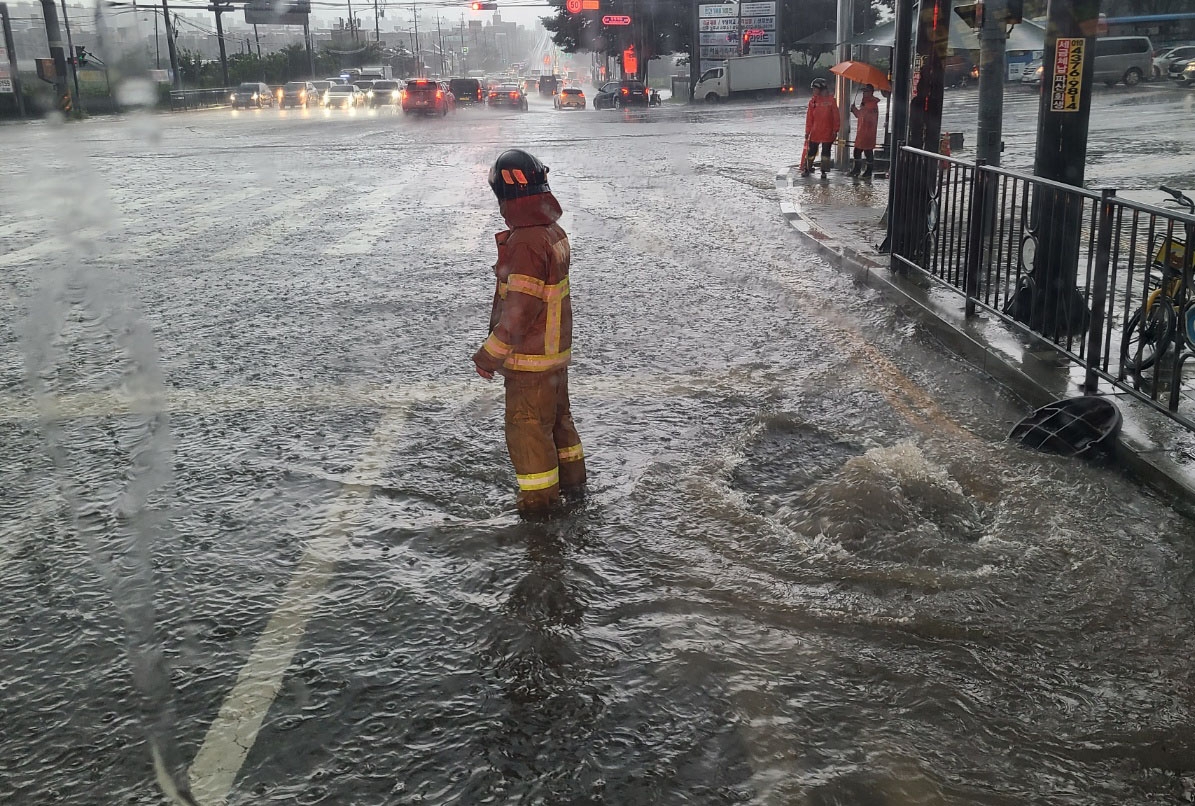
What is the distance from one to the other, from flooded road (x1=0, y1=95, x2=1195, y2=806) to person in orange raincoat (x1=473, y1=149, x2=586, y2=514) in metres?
0.28

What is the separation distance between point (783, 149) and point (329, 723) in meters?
23.5

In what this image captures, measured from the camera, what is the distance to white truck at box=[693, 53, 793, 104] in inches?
2276

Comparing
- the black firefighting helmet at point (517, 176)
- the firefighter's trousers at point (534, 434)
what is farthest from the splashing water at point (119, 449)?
the black firefighting helmet at point (517, 176)

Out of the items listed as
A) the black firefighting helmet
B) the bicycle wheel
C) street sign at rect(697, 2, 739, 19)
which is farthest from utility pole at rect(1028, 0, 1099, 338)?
street sign at rect(697, 2, 739, 19)

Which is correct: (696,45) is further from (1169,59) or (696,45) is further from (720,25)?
(1169,59)

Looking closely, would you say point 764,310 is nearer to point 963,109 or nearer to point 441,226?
point 441,226

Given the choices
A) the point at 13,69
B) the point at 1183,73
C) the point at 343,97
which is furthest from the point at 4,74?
the point at 1183,73

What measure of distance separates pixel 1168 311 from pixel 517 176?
3.12 meters

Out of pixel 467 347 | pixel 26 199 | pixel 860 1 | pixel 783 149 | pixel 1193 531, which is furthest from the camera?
pixel 860 1

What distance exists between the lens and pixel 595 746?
10.2 ft

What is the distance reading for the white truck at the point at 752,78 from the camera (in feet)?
190

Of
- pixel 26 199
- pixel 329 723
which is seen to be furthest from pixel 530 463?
pixel 26 199

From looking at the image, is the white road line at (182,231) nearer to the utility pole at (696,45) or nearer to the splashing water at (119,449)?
the splashing water at (119,449)

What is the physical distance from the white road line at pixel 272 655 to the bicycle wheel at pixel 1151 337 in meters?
3.66
